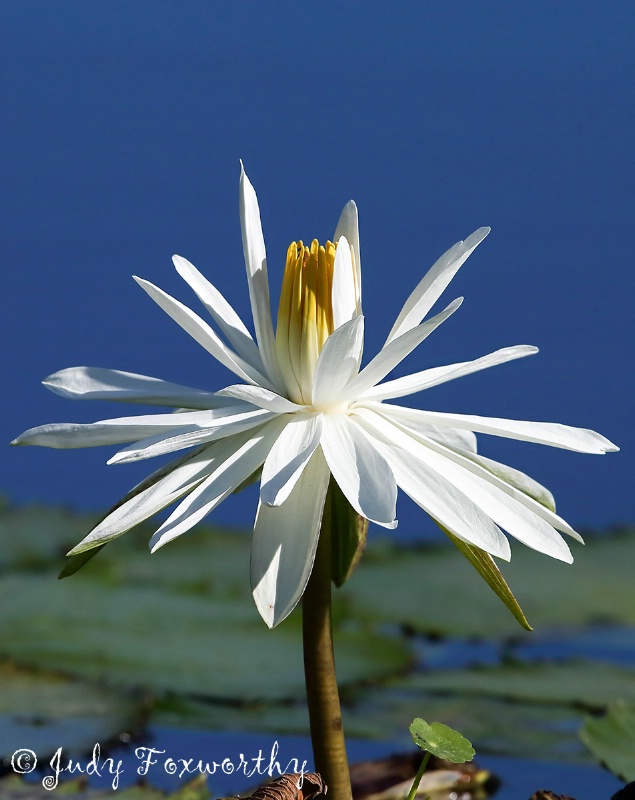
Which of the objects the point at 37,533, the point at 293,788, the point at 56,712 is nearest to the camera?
the point at 293,788

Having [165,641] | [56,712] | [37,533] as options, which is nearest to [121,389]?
[56,712]

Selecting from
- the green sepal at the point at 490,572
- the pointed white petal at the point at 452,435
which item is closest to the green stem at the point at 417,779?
the green sepal at the point at 490,572

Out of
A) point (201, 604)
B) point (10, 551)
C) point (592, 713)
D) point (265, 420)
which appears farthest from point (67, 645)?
point (265, 420)

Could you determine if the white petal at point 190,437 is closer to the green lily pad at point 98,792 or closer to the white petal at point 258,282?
the white petal at point 258,282

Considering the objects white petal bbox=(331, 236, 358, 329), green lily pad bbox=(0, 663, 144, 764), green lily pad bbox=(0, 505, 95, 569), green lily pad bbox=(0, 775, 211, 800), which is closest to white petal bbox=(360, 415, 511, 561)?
white petal bbox=(331, 236, 358, 329)

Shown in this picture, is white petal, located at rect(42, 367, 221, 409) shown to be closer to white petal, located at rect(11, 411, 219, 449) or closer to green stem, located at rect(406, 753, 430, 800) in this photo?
white petal, located at rect(11, 411, 219, 449)

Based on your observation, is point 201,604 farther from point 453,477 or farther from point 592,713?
point 453,477

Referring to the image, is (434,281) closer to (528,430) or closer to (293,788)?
(528,430)
